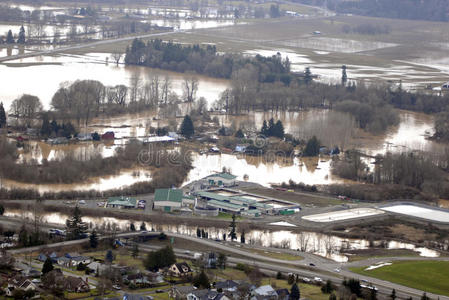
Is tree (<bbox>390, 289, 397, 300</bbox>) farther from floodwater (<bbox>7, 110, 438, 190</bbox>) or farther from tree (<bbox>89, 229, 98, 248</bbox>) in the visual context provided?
floodwater (<bbox>7, 110, 438, 190</bbox>)

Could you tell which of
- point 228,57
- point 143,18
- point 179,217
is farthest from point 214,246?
point 143,18

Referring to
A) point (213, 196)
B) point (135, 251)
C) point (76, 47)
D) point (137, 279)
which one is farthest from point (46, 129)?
point (76, 47)

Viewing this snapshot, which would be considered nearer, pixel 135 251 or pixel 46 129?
pixel 135 251

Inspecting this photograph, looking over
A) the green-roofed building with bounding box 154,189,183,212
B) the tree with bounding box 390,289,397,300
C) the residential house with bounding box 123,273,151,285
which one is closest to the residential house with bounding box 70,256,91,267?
the residential house with bounding box 123,273,151,285

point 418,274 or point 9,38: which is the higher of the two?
point 9,38

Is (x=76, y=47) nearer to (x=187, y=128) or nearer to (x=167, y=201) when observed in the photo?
(x=187, y=128)

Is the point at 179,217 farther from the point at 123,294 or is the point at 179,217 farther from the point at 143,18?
the point at 143,18
